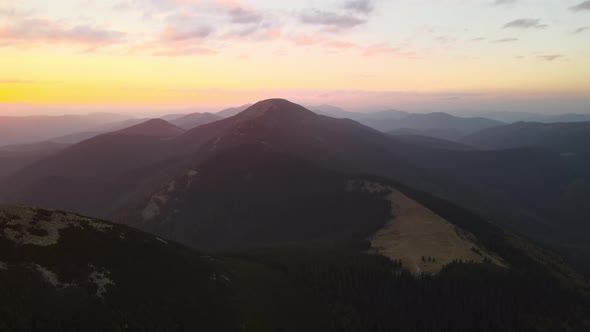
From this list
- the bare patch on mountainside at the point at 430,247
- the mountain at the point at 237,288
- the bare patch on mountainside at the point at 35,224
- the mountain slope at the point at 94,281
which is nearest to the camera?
the mountain slope at the point at 94,281

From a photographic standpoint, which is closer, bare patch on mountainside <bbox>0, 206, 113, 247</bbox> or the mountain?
the mountain

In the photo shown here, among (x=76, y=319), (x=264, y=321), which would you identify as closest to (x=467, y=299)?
(x=264, y=321)

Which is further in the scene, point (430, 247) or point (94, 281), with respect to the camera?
point (430, 247)

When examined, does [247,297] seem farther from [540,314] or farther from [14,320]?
[540,314]

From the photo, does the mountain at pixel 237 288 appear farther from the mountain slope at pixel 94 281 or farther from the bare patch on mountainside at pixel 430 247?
the bare patch on mountainside at pixel 430 247

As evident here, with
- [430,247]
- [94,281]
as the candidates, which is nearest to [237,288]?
[94,281]

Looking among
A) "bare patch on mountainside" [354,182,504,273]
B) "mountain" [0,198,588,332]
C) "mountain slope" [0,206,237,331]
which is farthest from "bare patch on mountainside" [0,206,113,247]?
"bare patch on mountainside" [354,182,504,273]

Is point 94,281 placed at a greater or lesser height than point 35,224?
lesser

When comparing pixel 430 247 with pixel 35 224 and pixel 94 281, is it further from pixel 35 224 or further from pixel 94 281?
pixel 35 224

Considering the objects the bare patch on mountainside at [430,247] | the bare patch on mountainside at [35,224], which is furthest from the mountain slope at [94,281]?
the bare patch on mountainside at [430,247]

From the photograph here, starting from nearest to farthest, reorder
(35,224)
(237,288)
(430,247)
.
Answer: (35,224), (237,288), (430,247)

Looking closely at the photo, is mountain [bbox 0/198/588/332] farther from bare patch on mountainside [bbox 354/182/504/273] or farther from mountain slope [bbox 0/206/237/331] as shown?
bare patch on mountainside [bbox 354/182/504/273]
